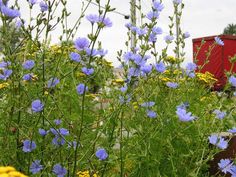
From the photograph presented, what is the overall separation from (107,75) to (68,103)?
84 cm

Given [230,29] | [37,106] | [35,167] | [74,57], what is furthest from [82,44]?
[230,29]

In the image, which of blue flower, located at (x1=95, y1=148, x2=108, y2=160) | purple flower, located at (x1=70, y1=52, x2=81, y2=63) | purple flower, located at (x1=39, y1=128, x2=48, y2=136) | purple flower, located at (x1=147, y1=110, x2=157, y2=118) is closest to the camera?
blue flower, located at (x1=95, y1=148, x2=108, y2=160)

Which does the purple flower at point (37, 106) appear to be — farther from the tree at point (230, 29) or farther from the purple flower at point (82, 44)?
the tree at point (230, 29)

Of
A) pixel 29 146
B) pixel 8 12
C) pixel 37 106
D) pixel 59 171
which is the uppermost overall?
pixel 8 12

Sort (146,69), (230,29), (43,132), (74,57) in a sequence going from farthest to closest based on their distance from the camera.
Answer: (230,29) → (146,69) → (74,57) → (43,132)

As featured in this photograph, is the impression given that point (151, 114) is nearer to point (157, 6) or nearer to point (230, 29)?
point (157, 6)

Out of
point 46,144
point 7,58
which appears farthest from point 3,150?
point 7,58

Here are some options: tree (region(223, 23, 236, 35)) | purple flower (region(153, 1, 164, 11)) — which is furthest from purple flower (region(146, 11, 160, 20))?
tree (region(223, 23, 236, 35))

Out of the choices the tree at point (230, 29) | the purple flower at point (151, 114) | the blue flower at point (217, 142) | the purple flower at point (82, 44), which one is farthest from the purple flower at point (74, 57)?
the tree at point (230, 29)

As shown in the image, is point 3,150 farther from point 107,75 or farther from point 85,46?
point 107,75

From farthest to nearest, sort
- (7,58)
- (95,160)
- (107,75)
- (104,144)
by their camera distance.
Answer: (107,75)
(104,144)
(95,160)
(7,58)

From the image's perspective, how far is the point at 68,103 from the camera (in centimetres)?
377

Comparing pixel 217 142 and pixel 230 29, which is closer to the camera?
pixel 217 142

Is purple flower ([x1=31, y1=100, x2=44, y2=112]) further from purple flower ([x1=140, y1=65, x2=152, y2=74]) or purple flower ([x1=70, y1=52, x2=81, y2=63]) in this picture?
purple flower ([x1=140, y1=65, x2=152, y2=74])
